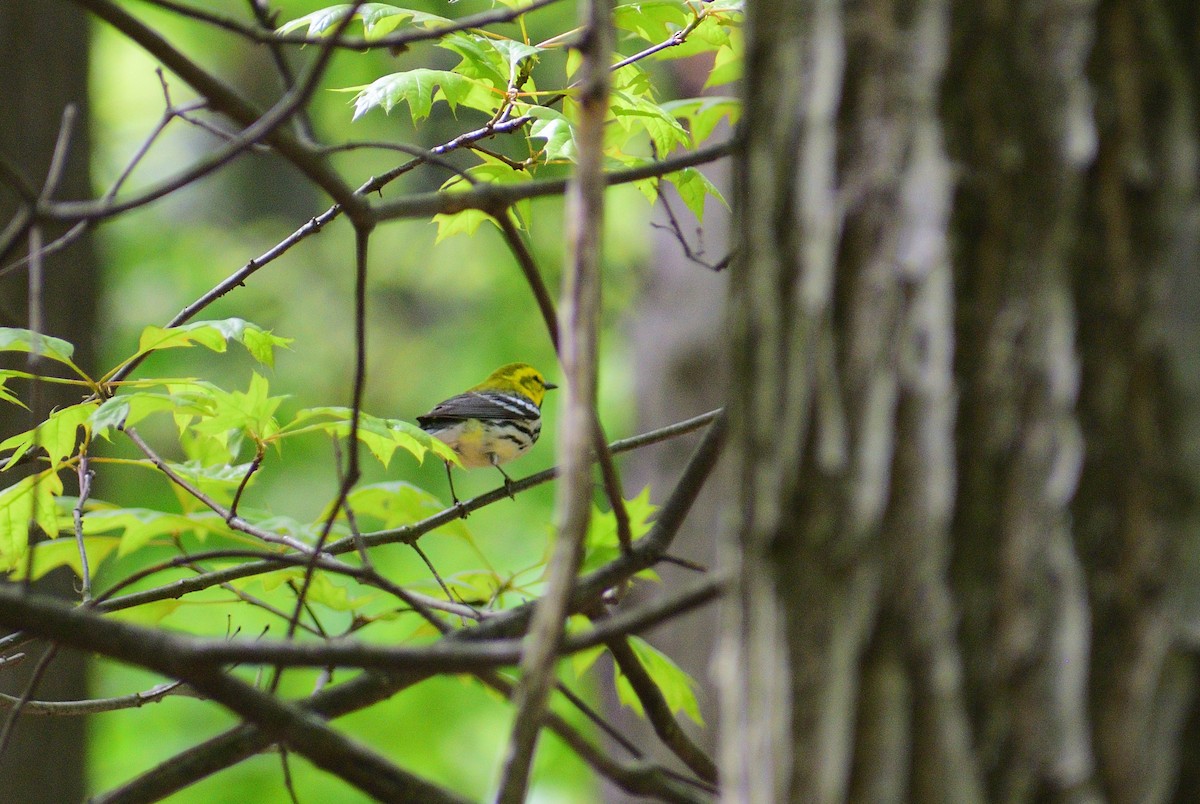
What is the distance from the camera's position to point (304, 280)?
7906 millimetres

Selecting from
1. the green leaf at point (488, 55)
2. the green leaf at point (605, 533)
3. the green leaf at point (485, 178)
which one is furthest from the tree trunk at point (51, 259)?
the green leaf at point (605, 533)

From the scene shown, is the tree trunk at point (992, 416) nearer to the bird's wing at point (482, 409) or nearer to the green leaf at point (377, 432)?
the green leaf at point (377, 432)

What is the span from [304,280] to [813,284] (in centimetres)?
762

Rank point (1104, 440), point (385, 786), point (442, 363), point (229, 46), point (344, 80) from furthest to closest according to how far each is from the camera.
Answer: point (229, 46) < point (442, 363) < point (344, 80) < point (385, 786) < point (1104, 440)

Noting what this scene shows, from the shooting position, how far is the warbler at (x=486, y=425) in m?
4.23

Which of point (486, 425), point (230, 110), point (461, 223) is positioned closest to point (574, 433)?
point (230, 110)

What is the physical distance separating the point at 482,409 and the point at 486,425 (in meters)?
0.14

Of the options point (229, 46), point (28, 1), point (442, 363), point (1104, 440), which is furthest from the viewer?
point (229, 46)

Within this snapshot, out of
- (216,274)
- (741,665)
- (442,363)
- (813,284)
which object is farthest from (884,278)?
(442,363)

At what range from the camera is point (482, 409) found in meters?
4.36

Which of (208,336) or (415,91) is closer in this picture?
(208,336)

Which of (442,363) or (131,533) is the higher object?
(131,533)

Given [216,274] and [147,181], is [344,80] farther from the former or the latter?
[147,181]

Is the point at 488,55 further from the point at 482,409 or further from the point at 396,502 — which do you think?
Answer: the point at 482,409
